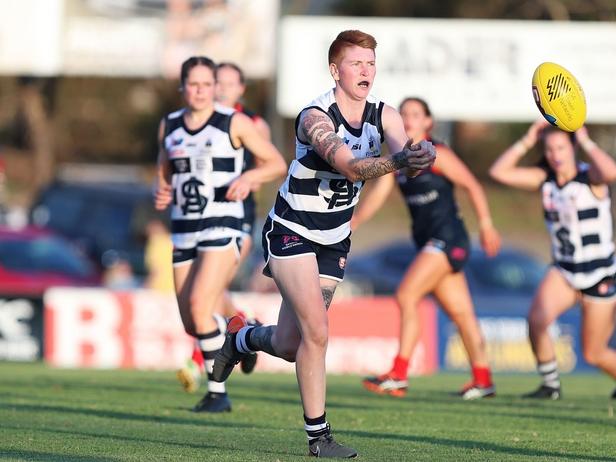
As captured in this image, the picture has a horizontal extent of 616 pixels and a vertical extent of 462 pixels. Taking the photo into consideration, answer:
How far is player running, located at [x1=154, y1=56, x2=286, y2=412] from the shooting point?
33.2ft

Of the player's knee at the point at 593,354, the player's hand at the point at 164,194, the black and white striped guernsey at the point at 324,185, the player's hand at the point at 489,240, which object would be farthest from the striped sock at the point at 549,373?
the black and white striped guernsey at the point at 324,185

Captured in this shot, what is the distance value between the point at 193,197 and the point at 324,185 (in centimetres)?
279

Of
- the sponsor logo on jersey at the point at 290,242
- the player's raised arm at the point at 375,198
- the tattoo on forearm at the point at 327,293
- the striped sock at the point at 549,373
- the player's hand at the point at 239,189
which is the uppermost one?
the player's hand at the point at 239,189

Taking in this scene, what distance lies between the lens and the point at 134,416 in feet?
32.0

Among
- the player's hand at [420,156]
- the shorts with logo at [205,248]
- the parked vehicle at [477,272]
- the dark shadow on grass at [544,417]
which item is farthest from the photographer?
the parked vehicle at [477,272]

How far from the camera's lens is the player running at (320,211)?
293 inches

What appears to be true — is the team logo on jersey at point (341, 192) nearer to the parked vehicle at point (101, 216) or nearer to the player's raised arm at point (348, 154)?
the player's raised arm at point (348, 154)

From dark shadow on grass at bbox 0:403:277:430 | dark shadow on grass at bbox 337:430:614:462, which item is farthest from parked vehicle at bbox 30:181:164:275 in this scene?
dark shadow on grass at bbox 337:430:614:462

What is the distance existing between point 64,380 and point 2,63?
45.8 feet

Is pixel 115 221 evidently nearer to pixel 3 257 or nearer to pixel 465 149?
pixel 3 257

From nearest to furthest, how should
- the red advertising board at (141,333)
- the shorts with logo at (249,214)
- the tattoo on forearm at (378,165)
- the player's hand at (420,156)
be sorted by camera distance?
the player's hand at (420,156) < the tattoo on forearm at (378,165) < the shorts with logo at (249,214) < the red advertising board at (141,333)

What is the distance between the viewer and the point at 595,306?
11.2 m

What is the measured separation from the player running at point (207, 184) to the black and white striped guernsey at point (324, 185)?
2.40 m

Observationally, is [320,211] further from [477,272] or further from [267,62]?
[267,62]
